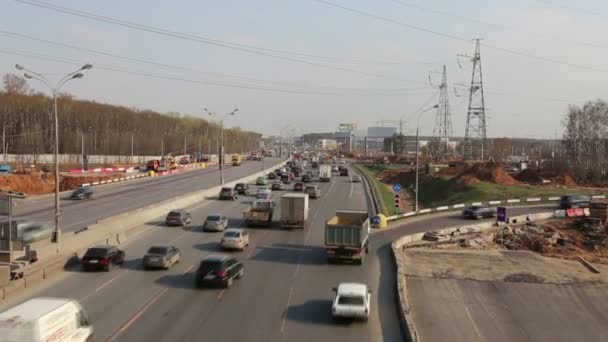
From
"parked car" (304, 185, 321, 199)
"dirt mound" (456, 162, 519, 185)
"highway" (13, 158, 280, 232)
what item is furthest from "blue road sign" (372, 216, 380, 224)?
"dirt mound" (456, 162, 519, 185)

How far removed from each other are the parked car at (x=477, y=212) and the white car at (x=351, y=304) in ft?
112

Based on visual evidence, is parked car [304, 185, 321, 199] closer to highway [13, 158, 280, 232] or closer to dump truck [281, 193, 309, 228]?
highway [13, 158, 280, 232]

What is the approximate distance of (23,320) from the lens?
14.5m

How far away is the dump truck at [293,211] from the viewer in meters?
43.3

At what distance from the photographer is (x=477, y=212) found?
53.9 m

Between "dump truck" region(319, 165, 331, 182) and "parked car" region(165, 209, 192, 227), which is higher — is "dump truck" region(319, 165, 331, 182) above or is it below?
above

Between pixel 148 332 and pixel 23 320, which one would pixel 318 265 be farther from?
pixel 23 320

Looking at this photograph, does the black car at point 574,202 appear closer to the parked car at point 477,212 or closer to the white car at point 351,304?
the parked car at point 477,212

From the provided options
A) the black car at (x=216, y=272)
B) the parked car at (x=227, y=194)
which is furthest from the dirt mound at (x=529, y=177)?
the black car at (x=216, y=272)

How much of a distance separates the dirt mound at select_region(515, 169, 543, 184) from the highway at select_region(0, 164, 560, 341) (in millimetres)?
61367

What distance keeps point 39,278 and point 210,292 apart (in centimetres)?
768

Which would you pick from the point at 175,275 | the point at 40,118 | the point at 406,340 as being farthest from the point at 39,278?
the point at 40,118

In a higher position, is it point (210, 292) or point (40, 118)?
point (40, 118)

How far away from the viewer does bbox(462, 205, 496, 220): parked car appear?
177ft
